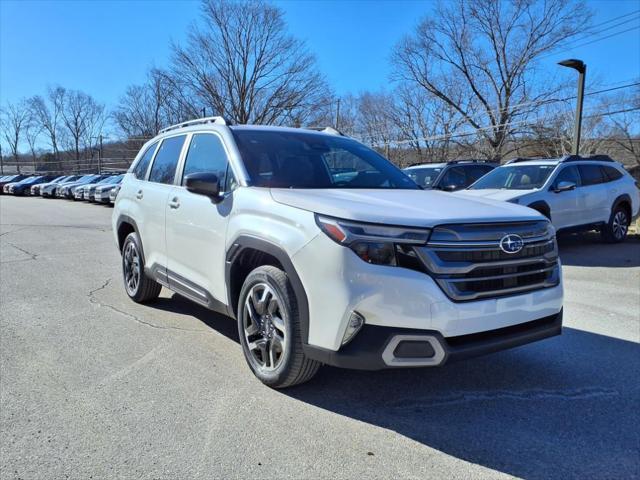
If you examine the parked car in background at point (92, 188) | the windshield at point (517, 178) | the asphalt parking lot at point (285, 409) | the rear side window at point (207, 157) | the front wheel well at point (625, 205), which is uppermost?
the rear side window at point (207, 157)

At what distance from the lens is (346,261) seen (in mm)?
2672

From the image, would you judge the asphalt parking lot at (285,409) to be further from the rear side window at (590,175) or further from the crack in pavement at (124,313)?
the rear side window at (590,175)

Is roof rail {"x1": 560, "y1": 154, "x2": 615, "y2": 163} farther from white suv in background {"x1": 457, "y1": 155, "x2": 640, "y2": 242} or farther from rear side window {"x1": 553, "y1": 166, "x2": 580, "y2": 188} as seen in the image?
rear side window {"x1": 553, "y1": 166, "x2": 580, "y2": 188}

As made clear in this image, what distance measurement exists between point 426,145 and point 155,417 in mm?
43789

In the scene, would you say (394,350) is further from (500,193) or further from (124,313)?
(500,193)

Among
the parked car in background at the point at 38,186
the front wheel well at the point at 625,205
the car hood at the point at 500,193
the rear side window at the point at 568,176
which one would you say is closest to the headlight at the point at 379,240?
the car hood at the point at 500,193

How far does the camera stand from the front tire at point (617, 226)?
1039cm

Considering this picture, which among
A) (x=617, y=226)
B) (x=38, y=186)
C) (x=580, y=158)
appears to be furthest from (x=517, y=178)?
(x=38, y=186)

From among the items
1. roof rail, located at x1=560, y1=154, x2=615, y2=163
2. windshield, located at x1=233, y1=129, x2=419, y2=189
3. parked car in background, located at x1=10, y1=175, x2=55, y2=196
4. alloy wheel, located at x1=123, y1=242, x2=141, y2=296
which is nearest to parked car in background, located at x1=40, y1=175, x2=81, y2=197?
parked car in background, located at x1=10, y1=175, x2=55, y2=196

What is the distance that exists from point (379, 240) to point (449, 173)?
9.71 m

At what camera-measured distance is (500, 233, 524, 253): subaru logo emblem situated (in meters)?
2.91

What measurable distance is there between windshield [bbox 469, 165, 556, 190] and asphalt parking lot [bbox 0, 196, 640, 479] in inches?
194

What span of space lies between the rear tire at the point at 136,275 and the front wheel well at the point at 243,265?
6.44 feet

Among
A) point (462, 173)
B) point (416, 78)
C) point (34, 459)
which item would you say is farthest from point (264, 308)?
point (416, 78)
